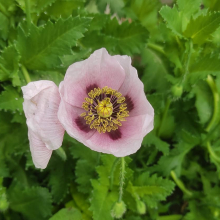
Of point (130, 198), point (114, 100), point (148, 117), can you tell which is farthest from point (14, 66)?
point (130, 198)

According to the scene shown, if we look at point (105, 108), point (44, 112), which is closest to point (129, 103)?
point (105, 108)

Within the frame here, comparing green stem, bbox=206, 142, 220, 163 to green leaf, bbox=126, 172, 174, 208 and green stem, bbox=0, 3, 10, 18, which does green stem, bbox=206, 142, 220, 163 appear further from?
green stem, bbox=0, 3, 10, 18

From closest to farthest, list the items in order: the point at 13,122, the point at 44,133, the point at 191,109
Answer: the point at 44,133 < the point at 13,122 < the point at 191,109

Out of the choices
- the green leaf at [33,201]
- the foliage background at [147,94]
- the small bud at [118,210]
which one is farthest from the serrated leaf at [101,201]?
the green leaf at [33,201]

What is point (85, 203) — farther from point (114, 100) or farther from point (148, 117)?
point (148, 117)

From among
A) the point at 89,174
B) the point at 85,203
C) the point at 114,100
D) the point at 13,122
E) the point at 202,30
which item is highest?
the point at 202,30

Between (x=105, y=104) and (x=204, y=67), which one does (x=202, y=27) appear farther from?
(x=105, y=104)
